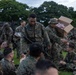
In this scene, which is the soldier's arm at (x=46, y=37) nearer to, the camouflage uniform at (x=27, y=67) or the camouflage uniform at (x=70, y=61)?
the camouflage uniform at (x=70, y=61)

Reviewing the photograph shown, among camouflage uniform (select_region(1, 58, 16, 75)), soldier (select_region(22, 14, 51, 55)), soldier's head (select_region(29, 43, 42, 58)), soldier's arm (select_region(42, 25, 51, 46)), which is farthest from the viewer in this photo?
soldier's arm (select_region(42, 25, 51, 46))

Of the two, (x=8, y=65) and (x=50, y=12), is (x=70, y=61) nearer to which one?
(x=8, y=65)

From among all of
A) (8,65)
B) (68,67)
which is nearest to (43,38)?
(8,65)

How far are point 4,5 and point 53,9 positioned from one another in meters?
8.37

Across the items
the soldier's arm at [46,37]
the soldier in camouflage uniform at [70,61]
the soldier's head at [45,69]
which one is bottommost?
the soldier in camouflage uniform at [70,61]

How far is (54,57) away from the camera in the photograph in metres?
9.82

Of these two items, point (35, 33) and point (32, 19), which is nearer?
point (32, 19)

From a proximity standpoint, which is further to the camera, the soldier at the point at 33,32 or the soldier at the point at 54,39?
the soldier at the point at 54,39

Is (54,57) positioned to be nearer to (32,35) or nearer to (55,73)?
(32,35)

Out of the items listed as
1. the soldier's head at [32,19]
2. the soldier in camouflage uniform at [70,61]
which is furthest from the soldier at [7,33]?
the soldier's head at [32,19]

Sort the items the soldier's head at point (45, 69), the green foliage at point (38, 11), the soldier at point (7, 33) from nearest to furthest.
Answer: the soldier's head at point (45, 69) < the soldier at point (7, 33) < the green foliage at point (38, 11)

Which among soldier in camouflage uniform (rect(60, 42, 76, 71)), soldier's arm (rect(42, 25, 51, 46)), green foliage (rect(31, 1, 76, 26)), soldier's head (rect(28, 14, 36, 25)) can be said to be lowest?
soldier in camouflage uniform (rect(60, 42, 76, 71))

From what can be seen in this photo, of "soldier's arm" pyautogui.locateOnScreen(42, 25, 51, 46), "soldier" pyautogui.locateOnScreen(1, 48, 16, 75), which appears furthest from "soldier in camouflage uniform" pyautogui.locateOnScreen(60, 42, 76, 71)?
"soldier" pyautogui.locateOnScreen(1, 48, 16, 75)

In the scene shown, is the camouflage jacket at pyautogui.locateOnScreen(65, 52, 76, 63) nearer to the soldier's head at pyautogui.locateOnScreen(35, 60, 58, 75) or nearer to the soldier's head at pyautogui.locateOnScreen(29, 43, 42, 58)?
the soldier's head at pyautogui.locateOnScreen(29, 43, 42, 58)
